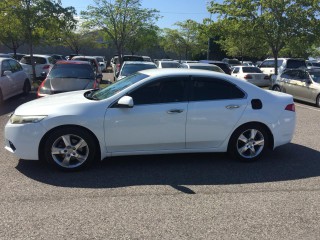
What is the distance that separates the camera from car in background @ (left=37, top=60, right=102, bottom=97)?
Answer: 927 centimetres

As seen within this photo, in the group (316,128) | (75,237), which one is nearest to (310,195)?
(75,237)

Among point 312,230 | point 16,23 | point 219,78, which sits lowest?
point 312,230

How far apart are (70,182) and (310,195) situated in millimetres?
3144

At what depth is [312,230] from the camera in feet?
12.0

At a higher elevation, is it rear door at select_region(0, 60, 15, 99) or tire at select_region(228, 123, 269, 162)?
rear door at select_region(0, 60, 15, 99)

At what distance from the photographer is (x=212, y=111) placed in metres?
5.48

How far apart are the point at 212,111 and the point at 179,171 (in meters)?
1.05

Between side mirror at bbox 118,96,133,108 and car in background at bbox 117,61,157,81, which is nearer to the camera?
side mirror at bbox 118,96,133,108

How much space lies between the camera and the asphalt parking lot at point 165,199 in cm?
358

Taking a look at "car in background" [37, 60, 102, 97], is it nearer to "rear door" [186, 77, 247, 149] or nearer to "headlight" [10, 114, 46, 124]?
"headlight" [10, 114, 46, 124]

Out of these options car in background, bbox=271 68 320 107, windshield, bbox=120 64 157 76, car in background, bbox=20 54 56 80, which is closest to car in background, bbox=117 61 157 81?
windshield, bbox=120 64 157 76

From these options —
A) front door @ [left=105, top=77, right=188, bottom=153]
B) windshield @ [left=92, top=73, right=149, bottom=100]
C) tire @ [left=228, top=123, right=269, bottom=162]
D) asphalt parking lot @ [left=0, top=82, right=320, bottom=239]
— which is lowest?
asphalt parking lot @ [left=0, top=82, right=320, bottom=239]

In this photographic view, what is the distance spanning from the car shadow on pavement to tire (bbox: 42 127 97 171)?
137mm

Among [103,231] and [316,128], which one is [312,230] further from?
[316,128]
